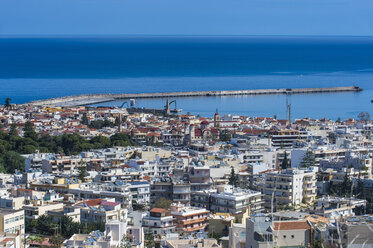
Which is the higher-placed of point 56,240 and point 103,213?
point 103,213

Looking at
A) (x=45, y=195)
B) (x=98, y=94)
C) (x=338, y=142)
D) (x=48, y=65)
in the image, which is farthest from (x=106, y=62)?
(x=45, y=195)

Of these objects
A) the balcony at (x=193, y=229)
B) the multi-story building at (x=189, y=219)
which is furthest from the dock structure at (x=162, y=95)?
the balcony at (x=193, y=229)

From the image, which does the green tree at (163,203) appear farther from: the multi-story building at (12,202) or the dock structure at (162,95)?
the dock structure at (162,95)

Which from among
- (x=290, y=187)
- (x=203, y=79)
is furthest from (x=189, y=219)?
(x=203, y=79)

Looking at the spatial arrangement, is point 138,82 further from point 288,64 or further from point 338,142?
point 338,142

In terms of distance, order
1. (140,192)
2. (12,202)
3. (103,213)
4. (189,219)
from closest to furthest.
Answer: (103,213) → (189,219) → (12,202) → (140,192)

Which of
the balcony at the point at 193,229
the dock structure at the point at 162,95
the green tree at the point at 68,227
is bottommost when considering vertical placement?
the balcony at the point at 193,229

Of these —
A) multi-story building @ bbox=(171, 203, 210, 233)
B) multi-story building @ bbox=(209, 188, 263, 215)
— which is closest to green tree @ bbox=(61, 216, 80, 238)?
multi-story building @ bbox=(171, 203, 210, 233)

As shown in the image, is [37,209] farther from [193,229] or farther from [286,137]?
[286,137]

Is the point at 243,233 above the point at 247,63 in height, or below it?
below
